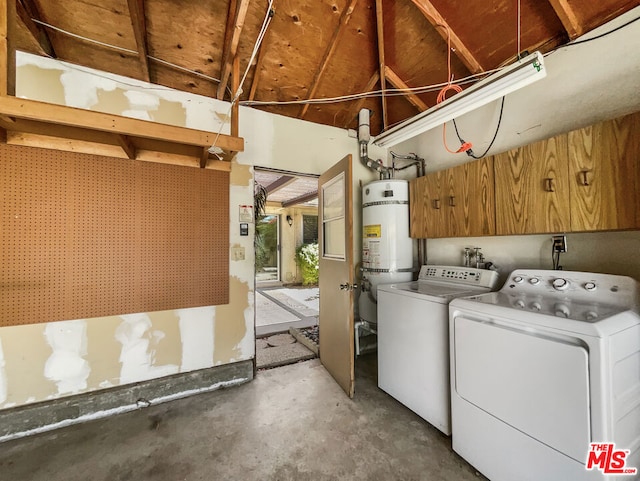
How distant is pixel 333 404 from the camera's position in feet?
7.09

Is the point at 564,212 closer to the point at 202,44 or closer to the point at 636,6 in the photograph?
the point at 636,6

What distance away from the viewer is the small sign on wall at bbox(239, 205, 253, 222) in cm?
259

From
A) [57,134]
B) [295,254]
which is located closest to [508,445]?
[57,134]

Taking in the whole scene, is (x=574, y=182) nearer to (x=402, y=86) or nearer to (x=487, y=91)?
(x=487, y=91)

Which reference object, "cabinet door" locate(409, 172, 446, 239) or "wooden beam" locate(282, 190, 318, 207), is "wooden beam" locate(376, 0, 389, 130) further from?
"wooden beam" locate(282, 190, 318, 207)

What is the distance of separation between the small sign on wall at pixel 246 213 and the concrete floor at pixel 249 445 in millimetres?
1610

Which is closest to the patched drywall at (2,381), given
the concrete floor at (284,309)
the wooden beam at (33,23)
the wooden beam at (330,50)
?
the wooden beam at (33,23)

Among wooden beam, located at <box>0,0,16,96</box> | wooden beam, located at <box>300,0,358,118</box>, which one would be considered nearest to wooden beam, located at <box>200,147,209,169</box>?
wooden beam, located at <box>0,0,16,96</box>

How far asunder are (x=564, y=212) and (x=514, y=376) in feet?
3.42

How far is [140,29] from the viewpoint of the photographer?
195 centimetres

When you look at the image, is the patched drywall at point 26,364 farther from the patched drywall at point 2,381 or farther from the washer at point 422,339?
the washer at point 422,339

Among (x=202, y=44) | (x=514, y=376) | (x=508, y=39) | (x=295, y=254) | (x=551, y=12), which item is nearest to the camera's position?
(x=514, y=376)

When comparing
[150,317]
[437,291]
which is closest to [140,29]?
[150,317]

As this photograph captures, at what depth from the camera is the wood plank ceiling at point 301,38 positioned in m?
1.88
